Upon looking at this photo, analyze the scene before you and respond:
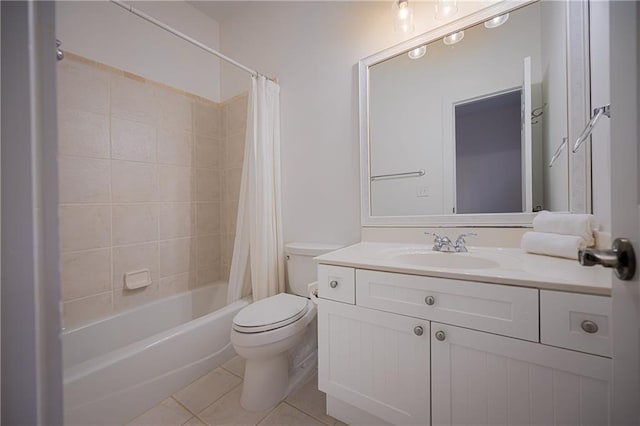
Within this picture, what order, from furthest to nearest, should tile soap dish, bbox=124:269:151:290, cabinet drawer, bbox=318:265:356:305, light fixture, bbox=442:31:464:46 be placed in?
1. tile soap dish, bbox=124:269:151:290
2. light fixture, bbox=442:31:464:46
3. cabinet drawer, bbox=318:265:356:305

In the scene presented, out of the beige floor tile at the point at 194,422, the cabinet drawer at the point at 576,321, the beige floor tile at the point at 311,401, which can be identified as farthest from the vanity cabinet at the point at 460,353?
the beige floor tile at the point at 194,422

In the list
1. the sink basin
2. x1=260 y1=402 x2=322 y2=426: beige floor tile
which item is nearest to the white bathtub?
x1=260 y1=402 x2=322 y2=426: beige floor tile

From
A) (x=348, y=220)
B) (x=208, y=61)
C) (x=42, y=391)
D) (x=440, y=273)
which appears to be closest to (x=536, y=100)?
(x=440, y=273)

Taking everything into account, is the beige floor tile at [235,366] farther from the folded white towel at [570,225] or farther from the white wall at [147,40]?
the white wall at [147,40]

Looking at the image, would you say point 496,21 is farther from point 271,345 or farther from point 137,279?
point 137,279

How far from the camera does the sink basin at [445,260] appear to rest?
106 centimetres

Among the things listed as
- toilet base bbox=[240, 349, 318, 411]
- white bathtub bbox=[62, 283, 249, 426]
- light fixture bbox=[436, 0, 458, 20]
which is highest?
light fixture bbox=[436, 0, 458, 20]

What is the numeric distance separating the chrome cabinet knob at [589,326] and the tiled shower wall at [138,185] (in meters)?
2.06

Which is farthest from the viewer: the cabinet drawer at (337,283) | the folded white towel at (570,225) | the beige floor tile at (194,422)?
the beige floor tile at (194,422)

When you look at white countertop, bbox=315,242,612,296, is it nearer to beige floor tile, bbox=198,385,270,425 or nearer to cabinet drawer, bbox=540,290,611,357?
cabinet drawer, bbox=540,290,611,357

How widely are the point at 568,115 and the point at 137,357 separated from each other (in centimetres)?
213

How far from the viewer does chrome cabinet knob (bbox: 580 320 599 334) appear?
627 millimetres

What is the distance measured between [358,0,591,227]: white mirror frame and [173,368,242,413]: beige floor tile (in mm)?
1206

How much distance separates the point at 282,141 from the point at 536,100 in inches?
57.2
